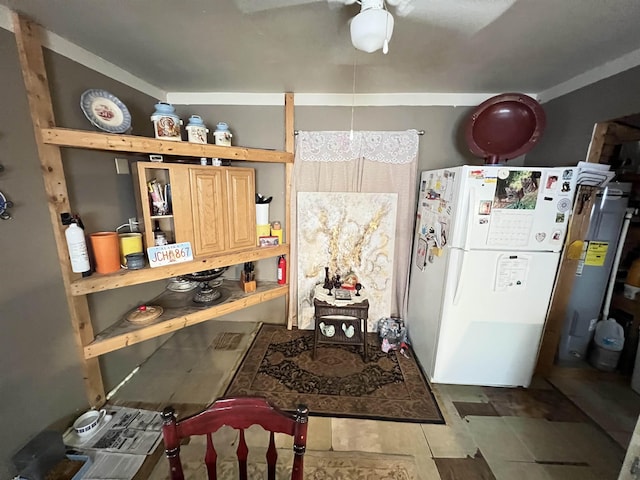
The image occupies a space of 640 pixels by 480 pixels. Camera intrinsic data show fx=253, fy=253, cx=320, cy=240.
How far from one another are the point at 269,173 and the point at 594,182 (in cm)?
245

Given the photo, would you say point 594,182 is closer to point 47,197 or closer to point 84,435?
point 47,197

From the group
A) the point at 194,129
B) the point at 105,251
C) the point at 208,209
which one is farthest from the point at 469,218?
the point at 105,251

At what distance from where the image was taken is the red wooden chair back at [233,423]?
744 millimetres

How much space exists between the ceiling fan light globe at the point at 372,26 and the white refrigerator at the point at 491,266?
3.21 ft

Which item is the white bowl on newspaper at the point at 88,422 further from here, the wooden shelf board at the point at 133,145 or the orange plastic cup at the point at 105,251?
the wooden shelf board at the point at 133,145

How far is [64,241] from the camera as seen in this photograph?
4.58ft

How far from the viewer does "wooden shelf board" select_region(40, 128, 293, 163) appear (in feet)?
Answer: 4.25

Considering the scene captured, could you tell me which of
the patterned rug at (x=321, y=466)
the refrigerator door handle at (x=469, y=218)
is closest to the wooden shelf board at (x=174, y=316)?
the patterned rug at (x=321, y=466)

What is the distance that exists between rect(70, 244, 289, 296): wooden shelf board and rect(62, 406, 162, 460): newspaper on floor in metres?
0.85

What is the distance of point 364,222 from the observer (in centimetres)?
240

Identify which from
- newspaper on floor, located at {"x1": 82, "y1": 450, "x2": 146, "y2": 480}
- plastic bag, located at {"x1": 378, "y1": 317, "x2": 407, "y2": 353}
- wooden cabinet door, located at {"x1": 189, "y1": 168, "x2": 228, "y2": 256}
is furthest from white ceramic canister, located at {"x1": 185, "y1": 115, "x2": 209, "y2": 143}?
plastic bag, located at {"x1": 378, "y1": 317, "x2": 407, "y2": 353}

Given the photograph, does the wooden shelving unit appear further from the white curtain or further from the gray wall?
the gray wall

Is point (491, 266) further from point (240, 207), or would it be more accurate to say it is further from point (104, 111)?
point (104, 111)

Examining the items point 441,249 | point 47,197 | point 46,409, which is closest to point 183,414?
point 46,409
